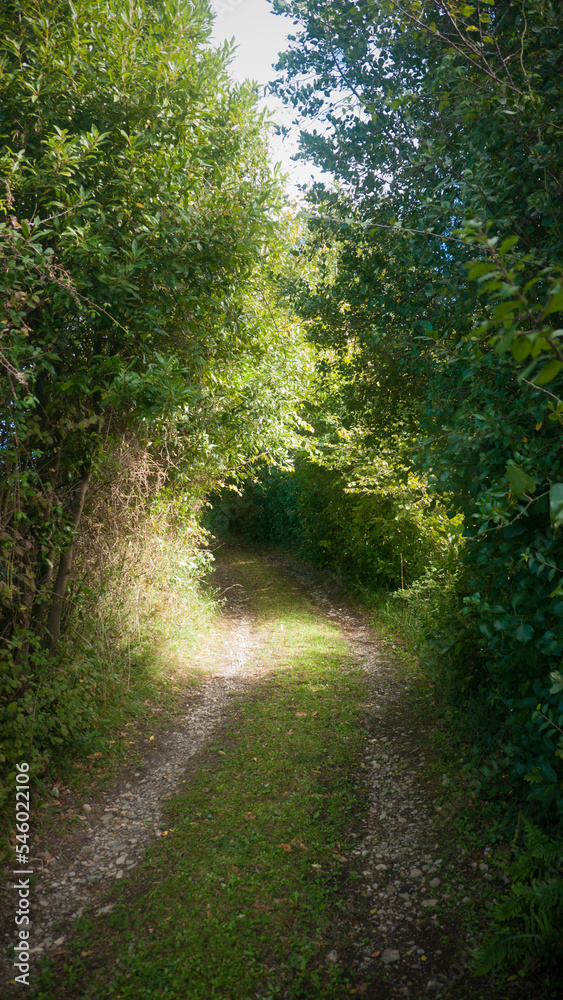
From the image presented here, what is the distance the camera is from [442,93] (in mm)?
3385

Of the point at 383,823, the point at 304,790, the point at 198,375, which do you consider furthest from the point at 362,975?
the point at 198,375

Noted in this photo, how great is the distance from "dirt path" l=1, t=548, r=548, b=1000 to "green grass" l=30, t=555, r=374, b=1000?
65 mm

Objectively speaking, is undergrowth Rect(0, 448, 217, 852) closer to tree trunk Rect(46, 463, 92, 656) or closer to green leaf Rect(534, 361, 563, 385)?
tree trunk Rect(46, 463, 92, 656)

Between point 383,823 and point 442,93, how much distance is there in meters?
4.95

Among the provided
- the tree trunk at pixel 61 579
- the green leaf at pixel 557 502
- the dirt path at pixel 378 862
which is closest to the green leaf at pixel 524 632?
the green leaf at pixel 557 502

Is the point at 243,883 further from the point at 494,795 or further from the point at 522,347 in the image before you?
the point at 522,347

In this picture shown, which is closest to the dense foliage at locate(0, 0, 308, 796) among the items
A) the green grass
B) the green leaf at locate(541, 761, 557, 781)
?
the green grass

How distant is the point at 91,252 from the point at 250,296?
→ 8.76ft

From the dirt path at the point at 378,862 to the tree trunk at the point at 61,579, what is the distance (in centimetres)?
135

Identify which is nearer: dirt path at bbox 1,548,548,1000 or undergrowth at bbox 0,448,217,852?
dirt path at bbox 1,548,548,1000

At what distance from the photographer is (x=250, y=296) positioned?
6.06 m

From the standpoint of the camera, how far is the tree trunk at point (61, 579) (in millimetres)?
4660

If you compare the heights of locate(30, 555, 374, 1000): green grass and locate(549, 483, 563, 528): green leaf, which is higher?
locate(549, 483, 563, 528): green leaf

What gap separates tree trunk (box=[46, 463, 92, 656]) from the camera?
4.66 meters
